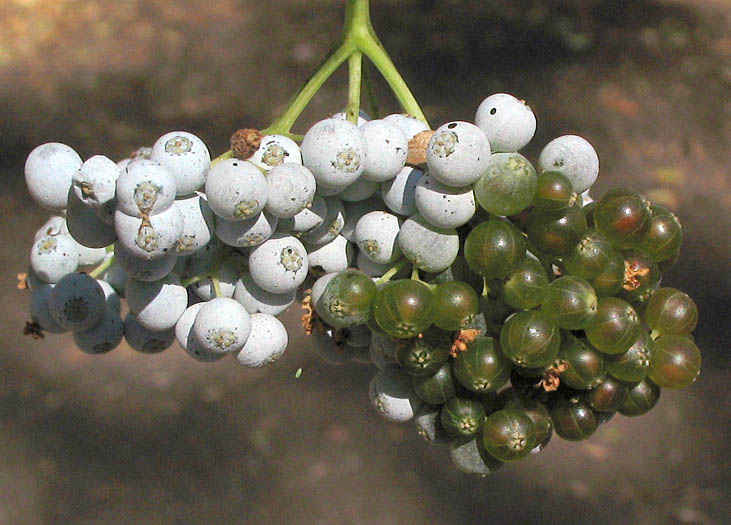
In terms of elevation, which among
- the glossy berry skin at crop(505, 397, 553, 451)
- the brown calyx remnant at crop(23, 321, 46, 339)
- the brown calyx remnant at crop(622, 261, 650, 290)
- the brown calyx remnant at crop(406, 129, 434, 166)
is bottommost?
the brown calyx remnant at crop(23, 321, 46, 339)

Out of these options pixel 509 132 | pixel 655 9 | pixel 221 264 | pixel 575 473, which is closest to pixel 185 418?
pixel 575 473

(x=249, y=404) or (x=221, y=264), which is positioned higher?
(x=221, y=264)

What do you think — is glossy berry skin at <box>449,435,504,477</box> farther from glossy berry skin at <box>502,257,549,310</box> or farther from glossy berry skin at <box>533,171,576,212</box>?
glossy berry skin at <box>533,171,576,212</box>

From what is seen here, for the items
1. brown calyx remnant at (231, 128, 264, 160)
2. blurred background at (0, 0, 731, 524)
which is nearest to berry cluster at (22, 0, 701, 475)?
brown calyx remnant at (231, 128, 264, 160)

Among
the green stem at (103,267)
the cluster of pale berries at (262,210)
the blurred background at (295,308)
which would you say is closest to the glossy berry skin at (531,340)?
Result: the cluster of pale berries at (262,210)

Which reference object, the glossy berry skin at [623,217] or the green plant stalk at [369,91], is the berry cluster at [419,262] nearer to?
the glossy berry skin at [623,217]

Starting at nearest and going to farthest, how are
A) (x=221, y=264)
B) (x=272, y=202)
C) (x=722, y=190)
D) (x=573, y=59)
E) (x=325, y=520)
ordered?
(x=272, y=202) < (x=221, y=264) < (x=325, y=520) < (x=722, y=190) < (x=573, y=59)

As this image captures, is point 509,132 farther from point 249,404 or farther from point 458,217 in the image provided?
point 249,404
